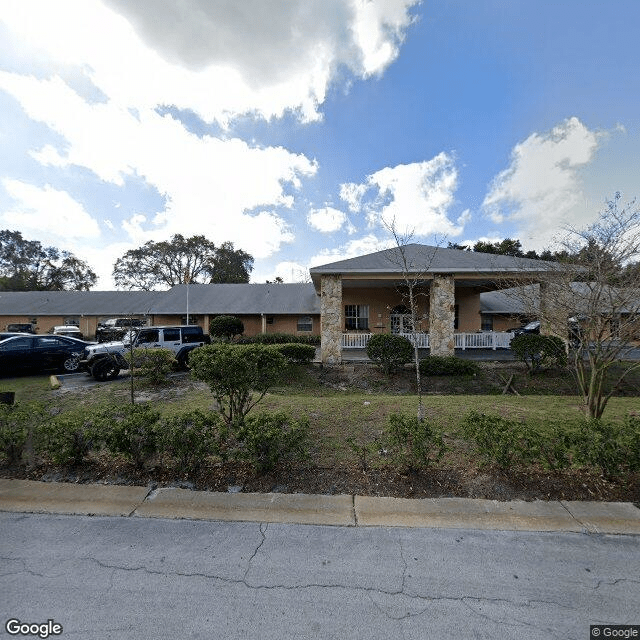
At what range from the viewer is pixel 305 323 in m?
23.0

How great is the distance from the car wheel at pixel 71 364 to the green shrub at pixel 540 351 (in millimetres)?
16136

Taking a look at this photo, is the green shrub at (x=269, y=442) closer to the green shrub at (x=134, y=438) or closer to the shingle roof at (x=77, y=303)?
the green shrub at (x=134, y=438)

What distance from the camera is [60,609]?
1.98 meters

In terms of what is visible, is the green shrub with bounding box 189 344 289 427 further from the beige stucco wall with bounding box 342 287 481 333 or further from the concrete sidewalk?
the beige stucco wall with bounding box 342 287 481 333

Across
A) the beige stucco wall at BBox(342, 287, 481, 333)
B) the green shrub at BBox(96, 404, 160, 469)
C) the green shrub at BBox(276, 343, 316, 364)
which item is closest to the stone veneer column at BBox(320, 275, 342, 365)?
the green shrub at BBox(276, 343, 316, 364)

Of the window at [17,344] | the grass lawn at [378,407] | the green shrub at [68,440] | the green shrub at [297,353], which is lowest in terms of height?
the grass lawn at [378,407]

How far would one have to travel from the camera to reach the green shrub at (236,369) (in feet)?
14.5

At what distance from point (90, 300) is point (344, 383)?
97.9 feet

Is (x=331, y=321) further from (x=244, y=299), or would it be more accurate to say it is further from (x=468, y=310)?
(x=244, y=299)

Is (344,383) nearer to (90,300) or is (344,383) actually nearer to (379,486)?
(379,486)

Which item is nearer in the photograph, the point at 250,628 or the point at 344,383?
the point at 250,628

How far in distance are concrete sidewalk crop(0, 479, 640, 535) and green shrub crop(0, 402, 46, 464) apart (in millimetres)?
675

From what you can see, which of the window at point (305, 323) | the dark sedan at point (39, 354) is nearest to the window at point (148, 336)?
the dark sedan at point (39, 354)

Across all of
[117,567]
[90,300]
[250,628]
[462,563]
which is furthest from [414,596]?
[90,300]
